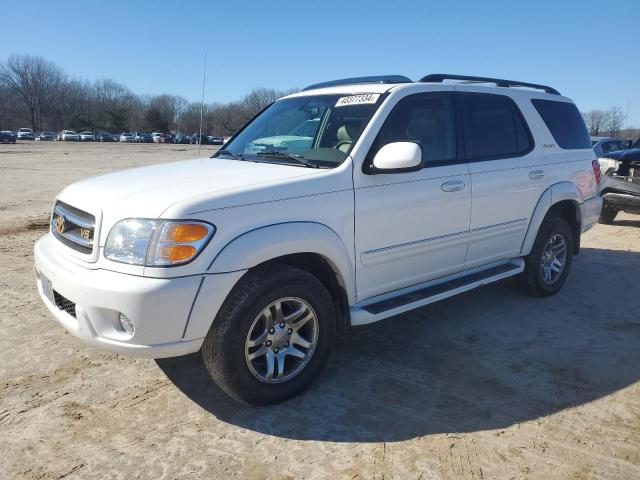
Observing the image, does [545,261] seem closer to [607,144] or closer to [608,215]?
[608,215]

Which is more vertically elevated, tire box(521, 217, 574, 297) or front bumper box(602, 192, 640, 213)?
front bumper box(602, 192, 640, 213)

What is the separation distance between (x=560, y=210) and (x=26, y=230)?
293 inches

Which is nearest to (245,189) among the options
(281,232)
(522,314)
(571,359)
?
(281,232)

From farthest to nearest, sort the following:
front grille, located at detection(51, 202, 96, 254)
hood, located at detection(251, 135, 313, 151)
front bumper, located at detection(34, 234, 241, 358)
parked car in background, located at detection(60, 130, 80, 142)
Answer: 1. parked car in background, located at detection(60, 130, 80, 142)
2. hood, located at detection(251, 135, 313, 151)
3. front grille, located at detection(51, 202, 96, 254)
4. front bumper, located at detection(34, 234, 241, 358)

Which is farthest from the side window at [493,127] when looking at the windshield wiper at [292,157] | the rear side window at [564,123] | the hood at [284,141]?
the windshield wiper at [292,157]

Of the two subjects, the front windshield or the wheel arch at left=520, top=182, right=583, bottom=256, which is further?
the wheel arch at left=520, top=182, right=583, bottom=256

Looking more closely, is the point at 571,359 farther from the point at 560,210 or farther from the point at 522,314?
the point at 560,210

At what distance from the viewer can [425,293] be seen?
12.5 ft

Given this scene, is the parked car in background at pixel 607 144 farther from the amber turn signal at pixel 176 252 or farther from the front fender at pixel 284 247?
the amber turn signal at pixel 176 252

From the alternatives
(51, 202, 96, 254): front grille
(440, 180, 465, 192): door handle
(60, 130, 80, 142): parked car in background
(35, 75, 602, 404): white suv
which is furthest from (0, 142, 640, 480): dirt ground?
(60, 130, 80, 142): parked car in background

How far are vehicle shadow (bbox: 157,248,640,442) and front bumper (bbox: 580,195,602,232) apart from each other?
0.85 m

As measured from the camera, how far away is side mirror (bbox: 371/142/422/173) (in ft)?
10.6

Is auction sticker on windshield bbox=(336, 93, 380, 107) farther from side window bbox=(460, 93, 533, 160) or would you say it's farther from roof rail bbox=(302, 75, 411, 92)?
side window bbox=(460, 93, 533, 160)

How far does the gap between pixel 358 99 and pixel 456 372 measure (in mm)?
2095
